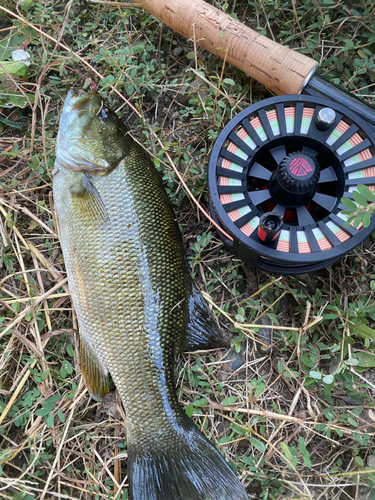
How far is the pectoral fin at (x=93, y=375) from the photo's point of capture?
1.73 metres

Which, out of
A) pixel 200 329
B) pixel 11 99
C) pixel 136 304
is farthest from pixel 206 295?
pixel 11 99

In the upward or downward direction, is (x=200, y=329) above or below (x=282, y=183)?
below

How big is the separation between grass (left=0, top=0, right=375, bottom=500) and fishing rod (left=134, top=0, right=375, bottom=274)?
245 millimetres

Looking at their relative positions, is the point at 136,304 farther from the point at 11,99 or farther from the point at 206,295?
the point at 11,99

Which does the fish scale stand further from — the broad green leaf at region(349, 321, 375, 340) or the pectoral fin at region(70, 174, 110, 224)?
the broad green leaf at region(349, 321, 375, 340)

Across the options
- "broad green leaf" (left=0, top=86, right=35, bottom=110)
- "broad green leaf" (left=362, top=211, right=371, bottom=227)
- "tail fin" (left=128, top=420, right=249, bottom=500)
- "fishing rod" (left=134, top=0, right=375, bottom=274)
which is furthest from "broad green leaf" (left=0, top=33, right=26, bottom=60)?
"tail fin" (left=128, top=420, right=249, bottom=500)

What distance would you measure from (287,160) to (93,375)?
51.2 inches

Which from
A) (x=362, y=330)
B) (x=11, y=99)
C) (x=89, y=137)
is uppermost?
(x=89, y=137)

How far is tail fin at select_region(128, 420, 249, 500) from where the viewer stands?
1.56 m

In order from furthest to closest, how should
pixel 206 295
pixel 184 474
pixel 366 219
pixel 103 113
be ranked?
1. pixel 206 295
2. pixel 103 113
3. pixel 184 474
4. pixel 366 219

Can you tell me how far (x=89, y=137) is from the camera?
69.2 inches

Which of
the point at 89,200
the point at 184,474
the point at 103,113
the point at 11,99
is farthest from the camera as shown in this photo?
the point at 11,99

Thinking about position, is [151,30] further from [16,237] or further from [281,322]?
[281,322]

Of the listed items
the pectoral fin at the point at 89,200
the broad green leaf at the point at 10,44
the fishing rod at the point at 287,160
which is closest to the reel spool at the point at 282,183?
the fishing rod at the point at 287,160
